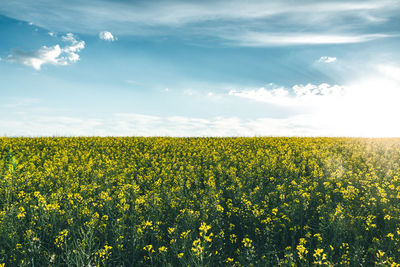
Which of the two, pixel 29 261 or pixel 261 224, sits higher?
pixel 261 224

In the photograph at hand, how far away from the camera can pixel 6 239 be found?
6.53 m

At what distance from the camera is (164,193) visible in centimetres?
954

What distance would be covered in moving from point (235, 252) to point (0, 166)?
46.3 feet

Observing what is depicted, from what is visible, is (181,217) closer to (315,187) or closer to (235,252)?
(235,252)

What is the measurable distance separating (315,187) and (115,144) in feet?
61.0

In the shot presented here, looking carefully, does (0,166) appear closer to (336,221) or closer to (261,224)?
(261,224)

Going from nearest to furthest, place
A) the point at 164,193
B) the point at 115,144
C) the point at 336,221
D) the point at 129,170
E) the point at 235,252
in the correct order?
the point at 235,252 → the point at 336,221 → the point at 164,193 → the point at 129,170 → the point at 115,144

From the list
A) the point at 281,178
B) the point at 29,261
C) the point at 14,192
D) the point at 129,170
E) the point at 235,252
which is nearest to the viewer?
the point at 29,261

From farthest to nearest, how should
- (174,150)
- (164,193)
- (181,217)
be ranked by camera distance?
(174,150)
(164,193)
(181,217)

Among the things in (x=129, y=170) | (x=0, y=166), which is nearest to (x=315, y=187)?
(x=129, y=170)

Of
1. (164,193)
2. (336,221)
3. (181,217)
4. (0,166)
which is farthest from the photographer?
(0,166)

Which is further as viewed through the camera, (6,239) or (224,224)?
(224,224)

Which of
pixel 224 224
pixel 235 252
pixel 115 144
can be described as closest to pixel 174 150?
pixel 115 144

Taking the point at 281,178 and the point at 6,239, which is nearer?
the point at 6,239
